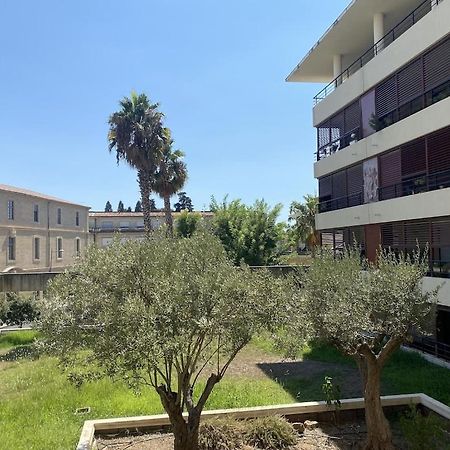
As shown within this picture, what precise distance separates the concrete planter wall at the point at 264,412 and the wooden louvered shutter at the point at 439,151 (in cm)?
767

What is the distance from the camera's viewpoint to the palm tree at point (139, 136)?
107 ft

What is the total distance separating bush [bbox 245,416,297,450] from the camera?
354 inches

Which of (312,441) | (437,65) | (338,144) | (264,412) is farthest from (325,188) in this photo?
(312,441)

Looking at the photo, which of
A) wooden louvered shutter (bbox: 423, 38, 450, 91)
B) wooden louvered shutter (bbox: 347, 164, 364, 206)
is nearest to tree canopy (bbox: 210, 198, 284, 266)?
wooden louvered shutter (bbox: 347, 164, 364, 206)

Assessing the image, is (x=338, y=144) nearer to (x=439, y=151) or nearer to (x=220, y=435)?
(x=439, y=151)

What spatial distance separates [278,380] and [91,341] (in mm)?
8956

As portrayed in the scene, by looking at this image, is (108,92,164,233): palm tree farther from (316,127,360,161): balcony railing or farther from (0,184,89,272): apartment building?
(316,127,360,161): balcony railing

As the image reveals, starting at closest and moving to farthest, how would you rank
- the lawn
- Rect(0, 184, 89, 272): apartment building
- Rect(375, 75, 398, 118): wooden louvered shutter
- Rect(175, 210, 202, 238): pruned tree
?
the lawn
Rect(375, 75, 398, 118): wooden louvered shutter
Rect(0, 184, 89, 272): apartment building
Rect(175, 210, 202, 238): pruned tree

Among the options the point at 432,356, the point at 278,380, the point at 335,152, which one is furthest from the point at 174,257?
the point at 335,152

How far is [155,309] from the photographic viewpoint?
21.0 feet

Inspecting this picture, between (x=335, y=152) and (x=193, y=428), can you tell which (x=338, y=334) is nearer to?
(x=193, y=428)

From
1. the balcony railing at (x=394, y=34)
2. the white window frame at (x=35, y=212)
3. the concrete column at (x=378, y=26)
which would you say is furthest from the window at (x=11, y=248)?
the concrete column at (x=378, y=26)

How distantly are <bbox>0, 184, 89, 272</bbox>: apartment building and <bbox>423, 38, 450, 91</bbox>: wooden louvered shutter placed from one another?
86.6ft

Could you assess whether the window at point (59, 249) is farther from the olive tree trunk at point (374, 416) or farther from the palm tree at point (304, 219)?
the olive tree trunk at point (374, 416)
